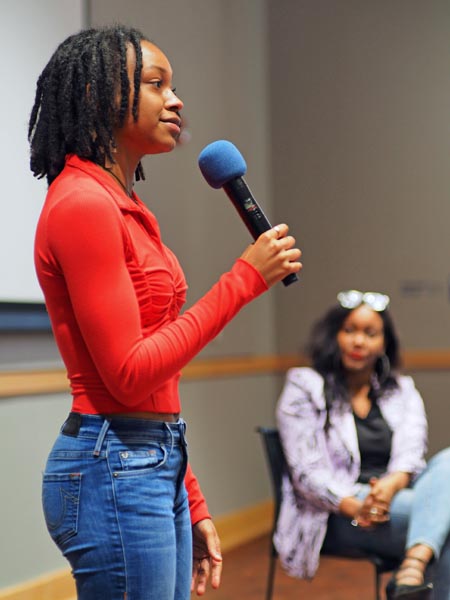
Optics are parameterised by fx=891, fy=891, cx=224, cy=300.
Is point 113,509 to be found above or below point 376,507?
above

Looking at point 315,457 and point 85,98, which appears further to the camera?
point 315,457

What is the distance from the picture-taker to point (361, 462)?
3051mm

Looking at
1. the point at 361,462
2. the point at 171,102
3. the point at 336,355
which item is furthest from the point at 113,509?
the point at 336,355

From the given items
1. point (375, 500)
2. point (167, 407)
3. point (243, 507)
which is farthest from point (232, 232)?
point (167, 407)

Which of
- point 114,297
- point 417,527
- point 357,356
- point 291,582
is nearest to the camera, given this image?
point 114,297

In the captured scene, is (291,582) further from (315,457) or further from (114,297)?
(114,297)

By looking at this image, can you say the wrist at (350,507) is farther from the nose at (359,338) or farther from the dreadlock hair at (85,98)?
the dreadlock hair at (85,98)

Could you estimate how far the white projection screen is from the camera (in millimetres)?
2906

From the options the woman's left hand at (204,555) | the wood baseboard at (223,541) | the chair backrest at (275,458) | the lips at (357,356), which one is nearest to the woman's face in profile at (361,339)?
the lips at (357,356)

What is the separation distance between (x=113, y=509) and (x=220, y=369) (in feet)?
10.9

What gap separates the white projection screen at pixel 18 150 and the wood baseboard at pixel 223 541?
0.98m

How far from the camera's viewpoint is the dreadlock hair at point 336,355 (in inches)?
125

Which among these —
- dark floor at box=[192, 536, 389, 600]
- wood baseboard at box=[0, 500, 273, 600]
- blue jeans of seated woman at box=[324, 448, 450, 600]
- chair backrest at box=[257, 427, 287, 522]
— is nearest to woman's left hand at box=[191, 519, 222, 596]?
blue jeans of seated woman at box=[324, 448, 450, 600]

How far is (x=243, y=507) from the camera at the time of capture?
4699mm
